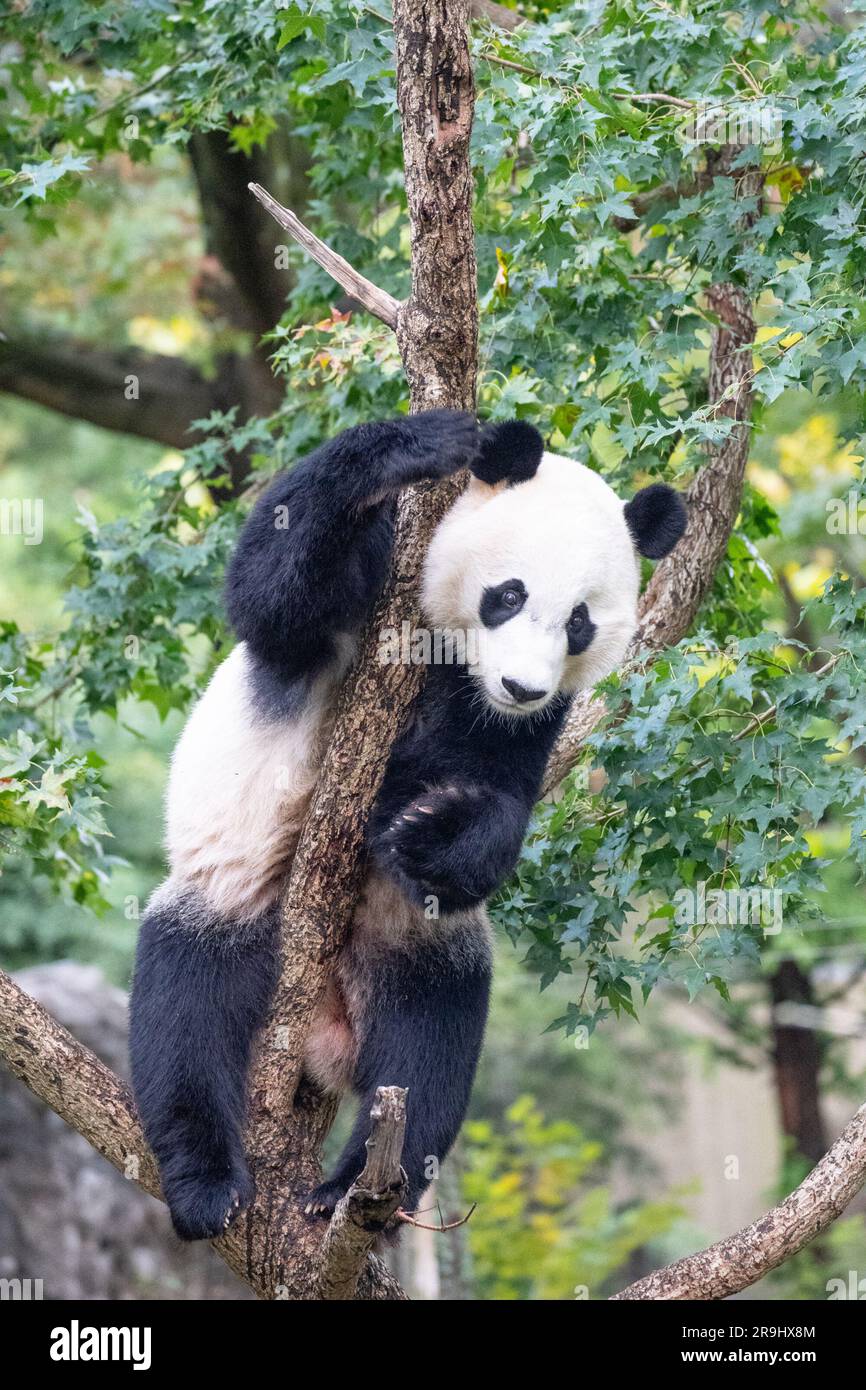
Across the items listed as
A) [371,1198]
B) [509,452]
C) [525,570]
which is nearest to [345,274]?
[509,452]

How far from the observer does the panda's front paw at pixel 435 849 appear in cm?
389

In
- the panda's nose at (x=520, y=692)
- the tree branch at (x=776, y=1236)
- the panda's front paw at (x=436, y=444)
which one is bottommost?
the tree branch at (x=776, y=1236)

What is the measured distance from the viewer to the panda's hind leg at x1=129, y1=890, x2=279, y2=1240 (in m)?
3.99

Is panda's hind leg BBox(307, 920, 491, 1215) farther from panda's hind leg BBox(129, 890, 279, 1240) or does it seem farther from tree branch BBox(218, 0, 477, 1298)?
panda's hind leg BBox(129, 890, 279, 1240)

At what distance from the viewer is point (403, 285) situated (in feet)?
18.6

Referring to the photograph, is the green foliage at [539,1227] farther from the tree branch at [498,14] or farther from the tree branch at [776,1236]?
the tree branch at [498,14]

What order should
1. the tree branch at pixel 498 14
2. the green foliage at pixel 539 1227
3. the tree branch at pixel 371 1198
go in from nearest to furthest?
the tree branch at pixel 371 1198
the tree branch at pixel 498 14
the green foliage at pixel 539 1227

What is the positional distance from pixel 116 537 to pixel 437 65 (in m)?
3.03

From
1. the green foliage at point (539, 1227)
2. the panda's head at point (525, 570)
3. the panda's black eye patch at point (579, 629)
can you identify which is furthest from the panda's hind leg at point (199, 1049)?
the green foliage at point (539, 1227)

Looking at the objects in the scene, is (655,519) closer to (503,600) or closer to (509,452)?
(509,452)

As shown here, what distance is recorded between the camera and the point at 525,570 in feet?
13.0

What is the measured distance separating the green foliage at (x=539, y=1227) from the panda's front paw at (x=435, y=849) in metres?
6.04

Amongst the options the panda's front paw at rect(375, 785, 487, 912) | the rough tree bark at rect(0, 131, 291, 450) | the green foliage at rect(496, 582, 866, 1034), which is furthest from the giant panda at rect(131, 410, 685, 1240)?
the rough tree bark at rect(0, 131, 291, 450)
